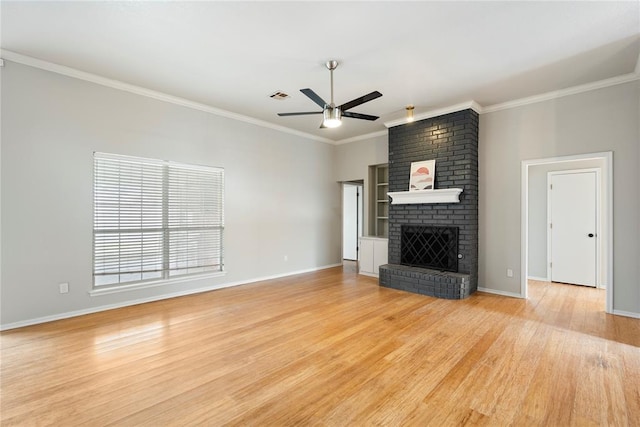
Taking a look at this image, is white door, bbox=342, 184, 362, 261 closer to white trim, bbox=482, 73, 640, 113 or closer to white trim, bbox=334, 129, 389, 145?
white trim, bbox=334, 129, 389, 145

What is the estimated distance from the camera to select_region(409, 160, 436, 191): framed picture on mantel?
508 centimetres

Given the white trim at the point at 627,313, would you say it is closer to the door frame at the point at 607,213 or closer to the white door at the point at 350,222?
the door frame at the point at 607,213

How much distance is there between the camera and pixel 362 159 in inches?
269

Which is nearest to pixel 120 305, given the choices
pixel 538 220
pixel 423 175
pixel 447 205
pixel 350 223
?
pixel 423 175

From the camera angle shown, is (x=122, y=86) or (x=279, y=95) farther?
(x=279, y=95)

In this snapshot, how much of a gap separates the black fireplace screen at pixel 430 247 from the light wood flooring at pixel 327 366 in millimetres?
934

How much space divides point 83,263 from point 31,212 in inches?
32.1

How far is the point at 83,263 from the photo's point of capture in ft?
12.6

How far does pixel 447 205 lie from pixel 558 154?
1635 mm

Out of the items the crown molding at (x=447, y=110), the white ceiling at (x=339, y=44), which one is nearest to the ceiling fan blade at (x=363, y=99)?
the white ceiling at (x=339, y=44)

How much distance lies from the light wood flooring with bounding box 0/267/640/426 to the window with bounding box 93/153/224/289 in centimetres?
67

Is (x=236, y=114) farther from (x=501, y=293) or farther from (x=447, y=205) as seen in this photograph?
(x=501, y=293)

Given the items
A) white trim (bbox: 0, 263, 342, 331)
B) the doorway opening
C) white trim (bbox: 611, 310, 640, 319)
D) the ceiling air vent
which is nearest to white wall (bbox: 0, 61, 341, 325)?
white trim (bbox: 0, 263, 342, 331)

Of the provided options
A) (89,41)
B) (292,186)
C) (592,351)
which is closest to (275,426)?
(592,351)
